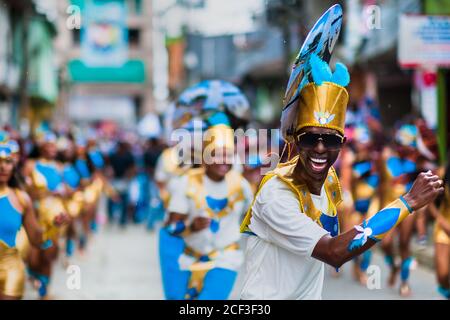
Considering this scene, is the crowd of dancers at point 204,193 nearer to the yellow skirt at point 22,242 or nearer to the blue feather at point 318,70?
the yellow skirt at point 22,242

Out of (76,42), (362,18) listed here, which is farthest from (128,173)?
(76,42)

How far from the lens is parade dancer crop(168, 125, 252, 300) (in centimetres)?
759

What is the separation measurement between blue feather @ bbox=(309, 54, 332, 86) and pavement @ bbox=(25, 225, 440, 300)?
A: 3541 mm

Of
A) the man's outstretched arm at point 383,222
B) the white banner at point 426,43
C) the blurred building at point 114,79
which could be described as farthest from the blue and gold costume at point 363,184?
the blurred building at point 114,79

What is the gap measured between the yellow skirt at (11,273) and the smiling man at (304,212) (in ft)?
8.74

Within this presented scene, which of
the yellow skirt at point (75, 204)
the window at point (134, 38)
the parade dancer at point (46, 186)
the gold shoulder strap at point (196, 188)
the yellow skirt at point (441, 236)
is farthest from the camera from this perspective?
the window at point (134, 38)

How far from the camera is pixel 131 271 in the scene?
44.0ft

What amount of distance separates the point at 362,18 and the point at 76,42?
48.7m

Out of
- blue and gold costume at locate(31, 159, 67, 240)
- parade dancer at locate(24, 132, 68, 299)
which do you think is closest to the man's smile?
parade dancer at locate(24, 132, 68, 299)

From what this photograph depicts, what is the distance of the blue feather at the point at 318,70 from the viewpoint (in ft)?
14.6

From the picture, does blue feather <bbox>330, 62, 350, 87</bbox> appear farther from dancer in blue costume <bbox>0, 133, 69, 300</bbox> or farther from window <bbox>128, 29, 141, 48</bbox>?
window <bbox>128, 29, 141, 48</bbox>

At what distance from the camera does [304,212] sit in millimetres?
4500

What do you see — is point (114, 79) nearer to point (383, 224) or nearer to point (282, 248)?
point (282, 248)
